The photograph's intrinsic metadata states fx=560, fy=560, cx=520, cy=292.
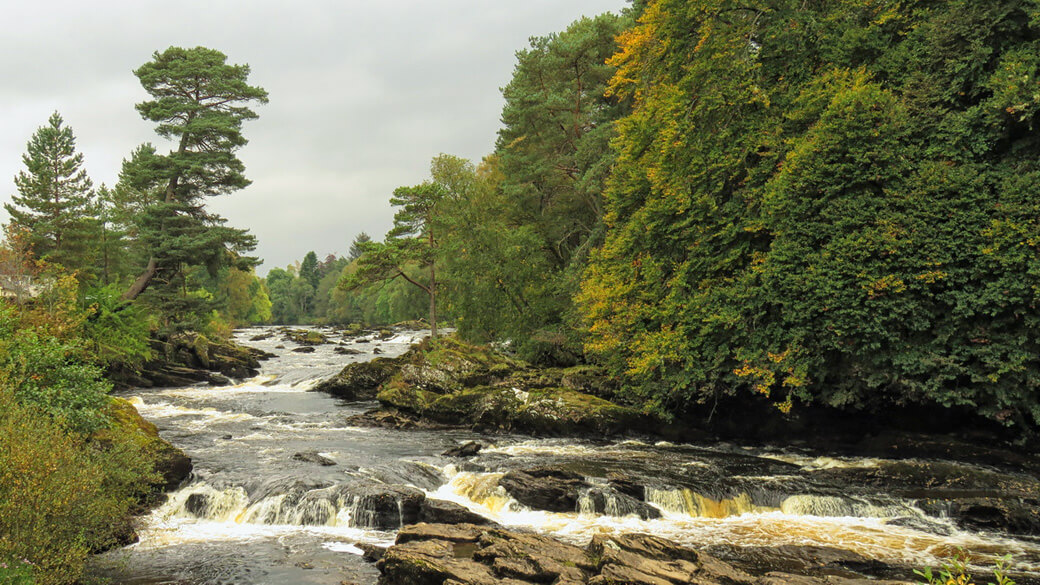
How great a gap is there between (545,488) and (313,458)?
23.9 ft

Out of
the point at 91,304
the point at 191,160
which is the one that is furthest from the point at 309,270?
the point at 91,304

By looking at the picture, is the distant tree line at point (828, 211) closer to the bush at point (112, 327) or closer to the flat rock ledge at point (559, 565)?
the flat rock ledge at point (559, 565)

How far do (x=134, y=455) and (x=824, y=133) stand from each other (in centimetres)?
1874

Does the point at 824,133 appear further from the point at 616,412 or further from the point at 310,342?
the point at 310,342

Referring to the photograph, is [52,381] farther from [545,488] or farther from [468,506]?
[545,488]

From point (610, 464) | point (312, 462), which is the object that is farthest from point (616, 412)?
point (312, 462)

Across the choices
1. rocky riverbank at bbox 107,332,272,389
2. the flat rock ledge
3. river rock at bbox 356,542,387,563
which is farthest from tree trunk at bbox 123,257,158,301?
the flat rock ledge

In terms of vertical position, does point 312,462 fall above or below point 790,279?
below

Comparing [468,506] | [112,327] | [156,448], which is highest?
A: [112,327]

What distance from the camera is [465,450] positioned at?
17828 mm

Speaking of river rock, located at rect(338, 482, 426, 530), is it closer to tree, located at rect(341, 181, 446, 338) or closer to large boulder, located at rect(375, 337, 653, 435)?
large boulder, located at rect(375, 337, 653, 435)

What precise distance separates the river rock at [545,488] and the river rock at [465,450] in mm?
3362

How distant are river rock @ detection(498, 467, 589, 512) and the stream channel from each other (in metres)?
0.21

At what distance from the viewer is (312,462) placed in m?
16.3
